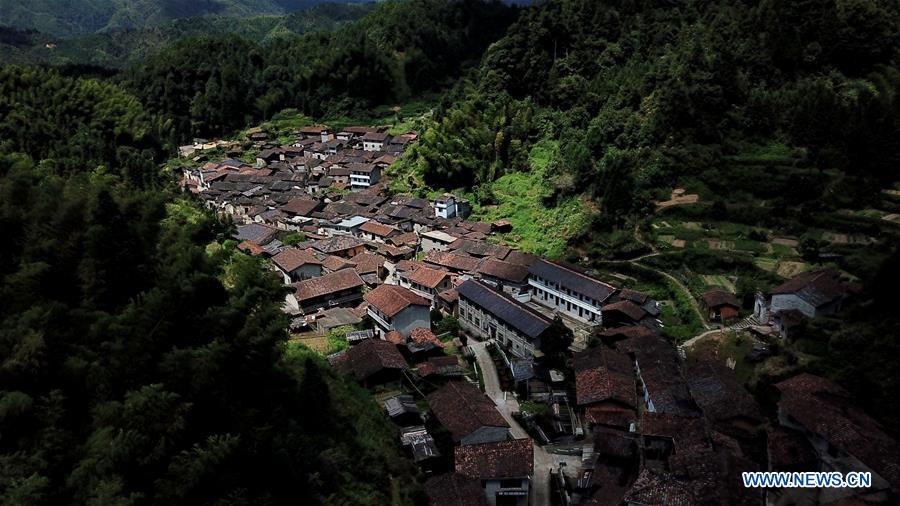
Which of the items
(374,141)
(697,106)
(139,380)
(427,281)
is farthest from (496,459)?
(374,141)

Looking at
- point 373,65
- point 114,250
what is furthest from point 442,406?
point 373,65

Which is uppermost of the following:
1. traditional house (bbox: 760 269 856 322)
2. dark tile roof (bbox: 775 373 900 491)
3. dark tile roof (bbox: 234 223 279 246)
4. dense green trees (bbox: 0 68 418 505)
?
dense green trees (bbox: 0 68 418 505)

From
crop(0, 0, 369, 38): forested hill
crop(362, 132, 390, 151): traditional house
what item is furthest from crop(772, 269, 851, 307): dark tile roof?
crop(0, 0, 369, 38): forested hill

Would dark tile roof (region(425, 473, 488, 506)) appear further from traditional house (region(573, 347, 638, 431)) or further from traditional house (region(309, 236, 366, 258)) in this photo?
traditional house (region(309, 236, 366, 258))

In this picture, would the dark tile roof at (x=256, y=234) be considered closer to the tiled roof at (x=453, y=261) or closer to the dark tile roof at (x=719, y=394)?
the tiled roof at (x=453, y=261)

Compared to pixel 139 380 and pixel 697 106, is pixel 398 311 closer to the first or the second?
pixel 139 380

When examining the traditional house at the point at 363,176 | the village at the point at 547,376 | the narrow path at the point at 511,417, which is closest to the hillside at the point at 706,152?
the traditional house at the point at 363,176

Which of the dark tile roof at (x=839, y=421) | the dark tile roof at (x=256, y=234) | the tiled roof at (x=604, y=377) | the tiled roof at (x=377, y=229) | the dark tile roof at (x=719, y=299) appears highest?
the dark tile roof at (x=839, y=421)
